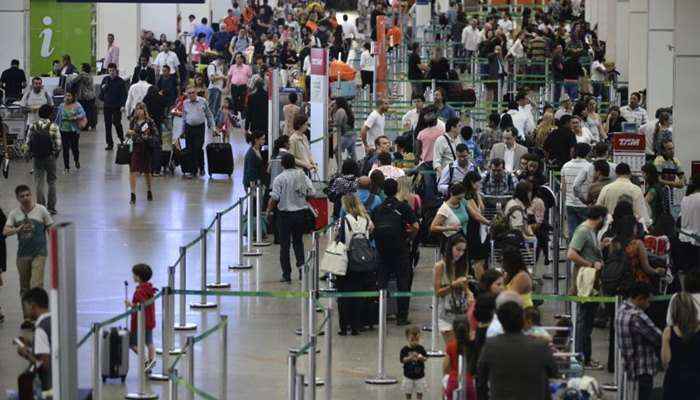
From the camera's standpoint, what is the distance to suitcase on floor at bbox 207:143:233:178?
3042 centimetres

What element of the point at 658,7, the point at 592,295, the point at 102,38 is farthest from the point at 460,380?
the point at 102,38

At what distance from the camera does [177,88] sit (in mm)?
39938

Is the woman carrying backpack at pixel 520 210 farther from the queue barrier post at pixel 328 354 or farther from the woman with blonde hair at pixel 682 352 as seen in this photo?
the woman with blonde hair at pixel 682 352

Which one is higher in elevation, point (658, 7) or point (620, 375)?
point (658, 7)

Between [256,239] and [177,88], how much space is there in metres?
16.7

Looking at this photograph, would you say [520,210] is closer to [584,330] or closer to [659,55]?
[584,330]

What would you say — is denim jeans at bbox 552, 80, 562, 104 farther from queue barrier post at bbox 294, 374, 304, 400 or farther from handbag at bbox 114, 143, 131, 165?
queue barrier post at bbox 294, 374, 304, 400

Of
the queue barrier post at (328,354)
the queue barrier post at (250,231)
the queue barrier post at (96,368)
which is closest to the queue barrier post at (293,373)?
the queue barrier post at (328,354)

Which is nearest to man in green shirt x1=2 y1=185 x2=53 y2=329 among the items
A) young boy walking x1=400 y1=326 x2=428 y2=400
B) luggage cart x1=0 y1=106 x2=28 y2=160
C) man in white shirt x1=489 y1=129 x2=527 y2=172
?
young boy walking x1=400 y1=326 x2=428 y2=400

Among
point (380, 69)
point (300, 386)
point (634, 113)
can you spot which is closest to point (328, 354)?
point (300, 386)

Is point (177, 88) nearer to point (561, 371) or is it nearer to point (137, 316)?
point (137, 316)

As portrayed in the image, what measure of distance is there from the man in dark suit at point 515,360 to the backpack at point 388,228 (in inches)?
254

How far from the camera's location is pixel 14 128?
3300 cm

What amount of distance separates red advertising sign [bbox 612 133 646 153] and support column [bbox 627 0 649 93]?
18718 millimetres
